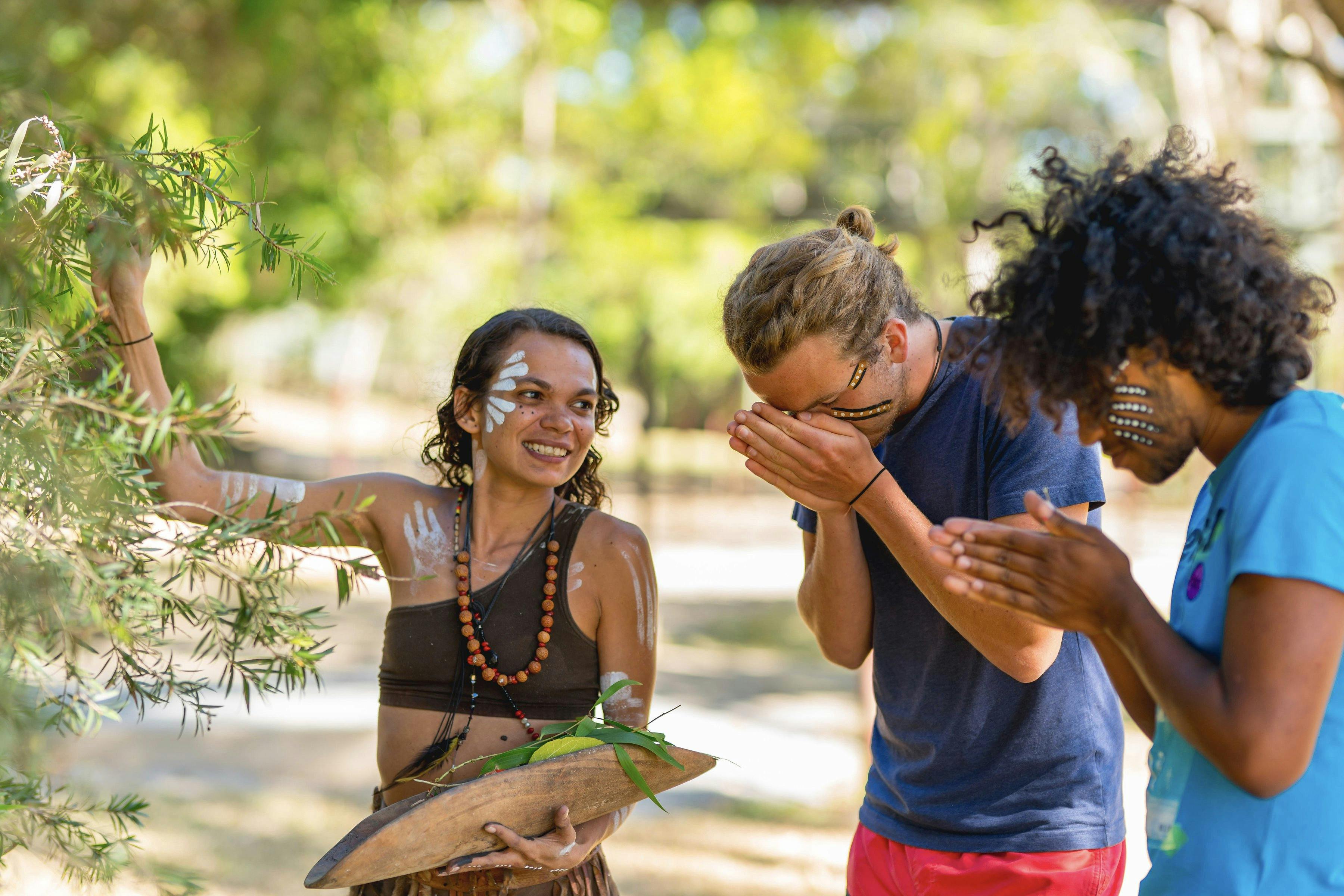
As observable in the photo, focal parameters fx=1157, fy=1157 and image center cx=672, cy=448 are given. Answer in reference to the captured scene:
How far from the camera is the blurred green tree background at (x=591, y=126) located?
985 cm

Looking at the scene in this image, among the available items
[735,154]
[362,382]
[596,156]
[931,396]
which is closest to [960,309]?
[735,154]

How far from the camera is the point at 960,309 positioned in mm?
15039

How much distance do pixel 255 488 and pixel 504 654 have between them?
0.58m

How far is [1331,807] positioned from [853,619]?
1.08 m

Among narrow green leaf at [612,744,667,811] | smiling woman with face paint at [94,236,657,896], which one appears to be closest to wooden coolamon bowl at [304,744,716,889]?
narrow green leaf at [612,744,667,811]

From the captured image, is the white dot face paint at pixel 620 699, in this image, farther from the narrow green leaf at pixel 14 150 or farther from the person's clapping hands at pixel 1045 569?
the narrow green leaf at pixel 14 150

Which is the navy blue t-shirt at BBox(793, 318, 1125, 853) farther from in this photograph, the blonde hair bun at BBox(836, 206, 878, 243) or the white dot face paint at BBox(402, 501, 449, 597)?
the white dot face paint at BBox(402, 501, 449, 597)

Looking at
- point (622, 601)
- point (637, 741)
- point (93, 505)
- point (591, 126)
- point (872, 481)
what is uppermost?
point (591, 126)

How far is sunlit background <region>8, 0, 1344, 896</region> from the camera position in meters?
5.99

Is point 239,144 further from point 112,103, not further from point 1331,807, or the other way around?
point 112,103

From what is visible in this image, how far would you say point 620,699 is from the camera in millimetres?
2281

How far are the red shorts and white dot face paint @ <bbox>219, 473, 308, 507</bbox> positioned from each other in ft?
4.44

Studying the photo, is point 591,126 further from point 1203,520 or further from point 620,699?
point 1203,520

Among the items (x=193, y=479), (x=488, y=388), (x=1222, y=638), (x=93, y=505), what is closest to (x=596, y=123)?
(x=488, y=388)
